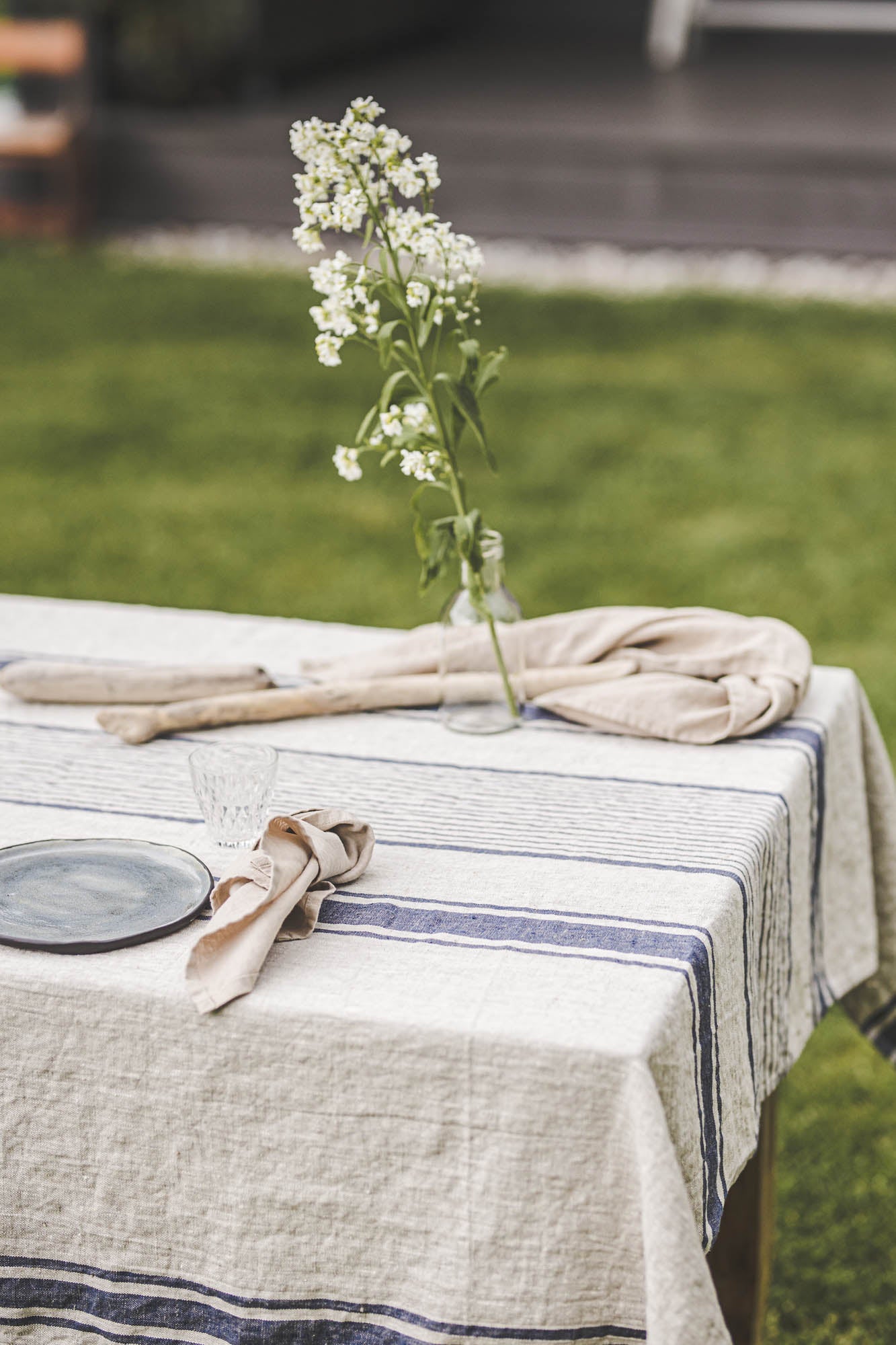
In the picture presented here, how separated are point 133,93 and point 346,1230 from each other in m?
8.05

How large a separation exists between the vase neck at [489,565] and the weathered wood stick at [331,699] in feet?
0.38

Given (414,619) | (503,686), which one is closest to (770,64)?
(414,619)

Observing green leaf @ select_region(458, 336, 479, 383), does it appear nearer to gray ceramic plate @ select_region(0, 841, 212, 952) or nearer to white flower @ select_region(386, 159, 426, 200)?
white flower @ select_region(386, 159, 426, 200)

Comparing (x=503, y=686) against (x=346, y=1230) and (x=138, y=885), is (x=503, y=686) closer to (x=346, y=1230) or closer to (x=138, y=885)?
(x=138, y=885)

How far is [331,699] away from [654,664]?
0.34m

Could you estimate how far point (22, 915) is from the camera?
121 centimetres

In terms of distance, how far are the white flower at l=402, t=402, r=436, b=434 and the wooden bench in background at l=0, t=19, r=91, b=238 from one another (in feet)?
20.7

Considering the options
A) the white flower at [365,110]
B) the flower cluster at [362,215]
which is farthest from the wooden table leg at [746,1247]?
the white flower at [365,110]

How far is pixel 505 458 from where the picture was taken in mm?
5141

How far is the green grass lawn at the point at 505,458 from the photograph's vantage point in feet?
14.1

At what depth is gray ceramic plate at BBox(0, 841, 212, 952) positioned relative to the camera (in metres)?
1.18

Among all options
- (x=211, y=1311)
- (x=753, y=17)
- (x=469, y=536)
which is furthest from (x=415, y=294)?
(x=753, y=17)

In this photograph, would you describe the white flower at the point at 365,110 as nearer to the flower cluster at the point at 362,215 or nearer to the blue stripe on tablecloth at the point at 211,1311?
the flower cluster at the point at 362,215

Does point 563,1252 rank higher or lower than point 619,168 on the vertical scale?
higher
